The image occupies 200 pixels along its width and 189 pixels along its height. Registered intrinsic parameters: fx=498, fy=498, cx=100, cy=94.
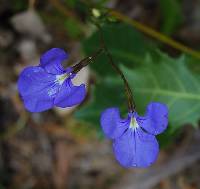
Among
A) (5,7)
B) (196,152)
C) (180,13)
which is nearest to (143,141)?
(196,152)

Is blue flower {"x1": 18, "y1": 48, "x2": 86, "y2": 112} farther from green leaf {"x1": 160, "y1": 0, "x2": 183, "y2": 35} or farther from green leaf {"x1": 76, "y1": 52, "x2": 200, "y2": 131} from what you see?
green leaf {"x1": 160, "y1": 0, "x2": 183, "y2": 35}

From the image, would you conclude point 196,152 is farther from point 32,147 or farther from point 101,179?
point 32,147

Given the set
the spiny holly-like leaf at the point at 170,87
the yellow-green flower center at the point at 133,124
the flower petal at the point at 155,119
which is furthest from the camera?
the spiny holly-like leaf at the point at 170,87

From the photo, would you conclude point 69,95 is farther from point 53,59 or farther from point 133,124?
point 133,124

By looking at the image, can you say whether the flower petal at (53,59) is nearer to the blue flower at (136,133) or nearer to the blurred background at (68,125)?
the blue flower at (136,133)

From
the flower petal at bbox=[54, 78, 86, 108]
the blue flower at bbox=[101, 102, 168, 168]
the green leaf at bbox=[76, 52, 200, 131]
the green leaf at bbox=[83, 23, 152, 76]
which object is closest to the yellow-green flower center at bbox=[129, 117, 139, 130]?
the blue flower at bbox=[101, 102, 168, 168]

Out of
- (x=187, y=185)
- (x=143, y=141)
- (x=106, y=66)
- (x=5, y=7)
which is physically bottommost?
(x=187, y=185)

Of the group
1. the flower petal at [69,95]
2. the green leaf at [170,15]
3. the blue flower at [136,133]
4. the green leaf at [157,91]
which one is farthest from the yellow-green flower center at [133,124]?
the green leaf at [170,15]

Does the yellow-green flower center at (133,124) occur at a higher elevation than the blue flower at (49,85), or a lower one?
lower
